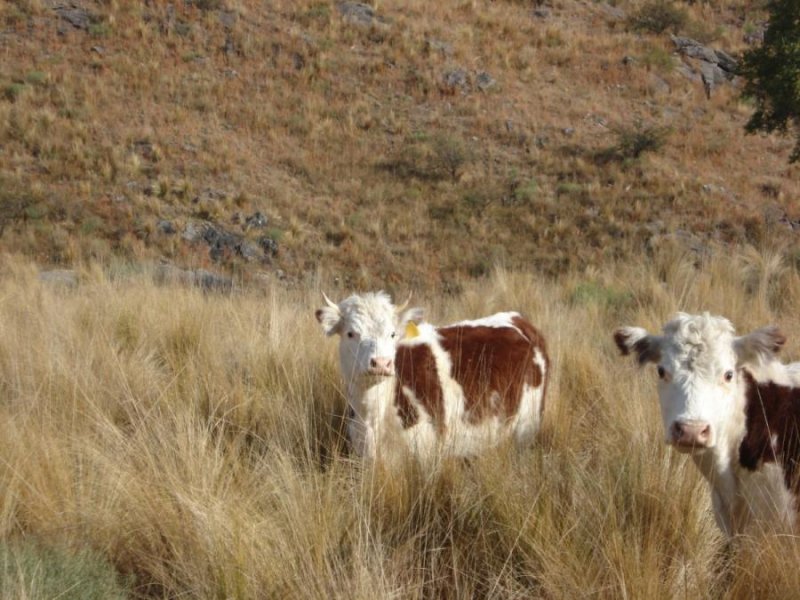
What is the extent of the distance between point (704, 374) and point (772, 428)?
1.68 ft

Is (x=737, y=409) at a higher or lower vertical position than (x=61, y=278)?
higher

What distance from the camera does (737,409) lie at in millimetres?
3426

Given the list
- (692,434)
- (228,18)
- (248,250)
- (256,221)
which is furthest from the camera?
(228,18)

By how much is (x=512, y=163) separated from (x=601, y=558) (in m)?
21.9

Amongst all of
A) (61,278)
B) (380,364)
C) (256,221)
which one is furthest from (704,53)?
(380,364)

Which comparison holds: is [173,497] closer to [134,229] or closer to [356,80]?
[134,229]

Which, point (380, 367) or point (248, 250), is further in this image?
point (248, 250)

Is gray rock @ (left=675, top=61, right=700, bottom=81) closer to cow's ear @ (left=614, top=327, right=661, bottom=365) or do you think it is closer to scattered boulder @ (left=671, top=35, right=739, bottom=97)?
scattered boulder @ (left=671, top=35, right=739, bottom=97)

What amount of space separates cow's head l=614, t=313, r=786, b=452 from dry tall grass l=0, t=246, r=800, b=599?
49 cm

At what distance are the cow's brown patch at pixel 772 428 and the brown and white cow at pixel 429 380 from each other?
59.6 inches

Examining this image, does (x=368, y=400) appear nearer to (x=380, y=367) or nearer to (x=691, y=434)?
(x=380, y=367)

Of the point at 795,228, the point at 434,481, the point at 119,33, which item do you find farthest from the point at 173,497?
the point at 119,33

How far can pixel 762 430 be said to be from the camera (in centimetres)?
342

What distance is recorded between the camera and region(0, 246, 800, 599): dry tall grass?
10.3 ft
